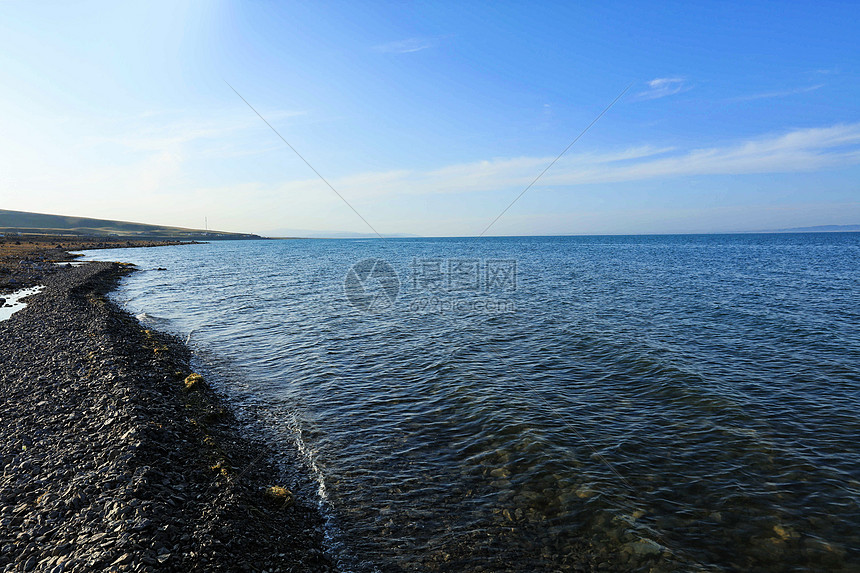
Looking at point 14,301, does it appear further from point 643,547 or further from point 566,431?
point 643,547

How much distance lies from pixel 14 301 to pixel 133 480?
4090cm

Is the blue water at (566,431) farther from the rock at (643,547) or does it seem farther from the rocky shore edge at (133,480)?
the rocky shore edge at (133,480)

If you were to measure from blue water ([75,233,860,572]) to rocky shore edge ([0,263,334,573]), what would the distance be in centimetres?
129

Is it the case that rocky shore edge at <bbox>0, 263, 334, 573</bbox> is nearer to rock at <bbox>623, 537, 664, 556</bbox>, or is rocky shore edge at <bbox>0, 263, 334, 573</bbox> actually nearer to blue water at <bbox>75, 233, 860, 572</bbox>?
blue water at <bbox>75, 233, 860, 572</bbox>

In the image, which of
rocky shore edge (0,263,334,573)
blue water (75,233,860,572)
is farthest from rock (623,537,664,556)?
rocky shore edge (0,263,334,573)

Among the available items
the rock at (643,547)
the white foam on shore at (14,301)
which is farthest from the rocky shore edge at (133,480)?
the white foam on shore at (14,301)

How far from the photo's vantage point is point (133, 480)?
32.6 feet

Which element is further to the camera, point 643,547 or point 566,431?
point 566,431

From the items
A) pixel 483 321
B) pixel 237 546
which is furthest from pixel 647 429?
pixel 483 321

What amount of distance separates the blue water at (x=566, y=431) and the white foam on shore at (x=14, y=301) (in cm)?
908

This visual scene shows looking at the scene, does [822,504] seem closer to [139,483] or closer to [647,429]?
[647,429]

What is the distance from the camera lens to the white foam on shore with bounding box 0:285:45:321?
A: 103 ft

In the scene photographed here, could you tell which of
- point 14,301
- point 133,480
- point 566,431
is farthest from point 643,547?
point 14,301

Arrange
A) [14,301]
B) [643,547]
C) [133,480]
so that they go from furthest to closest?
[14,301] → [133,480] → [643,547]
